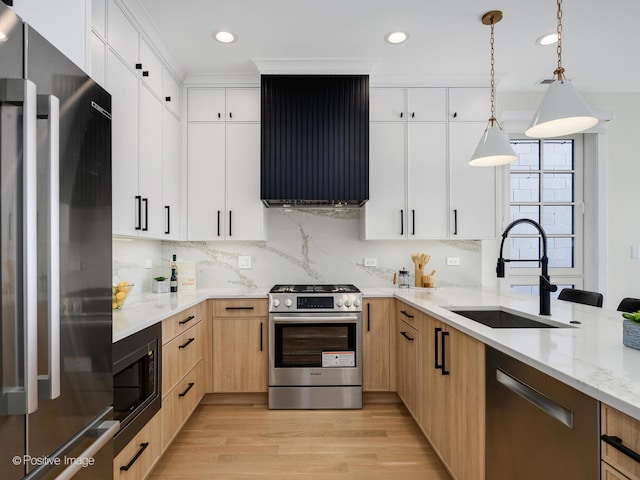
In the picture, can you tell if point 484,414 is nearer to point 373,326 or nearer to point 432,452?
point 432,452

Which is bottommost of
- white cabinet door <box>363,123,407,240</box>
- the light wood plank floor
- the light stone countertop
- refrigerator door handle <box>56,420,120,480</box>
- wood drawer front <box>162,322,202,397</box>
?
the light wood plank floor

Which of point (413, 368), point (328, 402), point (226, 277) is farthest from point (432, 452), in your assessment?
point (226, 277)

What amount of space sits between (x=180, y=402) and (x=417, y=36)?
2.97 meters

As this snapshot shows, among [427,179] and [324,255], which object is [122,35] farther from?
[427,179]

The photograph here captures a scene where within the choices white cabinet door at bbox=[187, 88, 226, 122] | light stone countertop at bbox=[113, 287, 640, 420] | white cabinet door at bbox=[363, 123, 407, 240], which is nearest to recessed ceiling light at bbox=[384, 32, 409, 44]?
white cabinet door at bbox=[363, 123, 407, 240]

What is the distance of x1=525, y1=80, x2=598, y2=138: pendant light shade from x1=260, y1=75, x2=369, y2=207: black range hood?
151 centimetres

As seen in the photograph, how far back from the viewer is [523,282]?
11.4 feet

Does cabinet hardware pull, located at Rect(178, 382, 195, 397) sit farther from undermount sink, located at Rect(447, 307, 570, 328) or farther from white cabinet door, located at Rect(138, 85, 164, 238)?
undermount sink, located at Rect(447, 307, 570, 328)

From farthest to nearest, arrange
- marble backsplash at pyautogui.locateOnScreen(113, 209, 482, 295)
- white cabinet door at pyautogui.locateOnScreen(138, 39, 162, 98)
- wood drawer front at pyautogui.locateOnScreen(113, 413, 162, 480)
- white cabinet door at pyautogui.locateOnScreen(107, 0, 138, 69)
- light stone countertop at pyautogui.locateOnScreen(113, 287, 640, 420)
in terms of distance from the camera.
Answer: marble backsplash at pyautogui.locateOnScreen(113, 209, 482, 295), white cabinet door at pyautogui.locateOnScreen(138, 39, 162, 98), white cabinet door at pyautogui.locateOnScreen(107, 0, 138, 69), wood drawer front at pyautogui.locateOnScreen(113, 413, 162, 480), light stone countertop at pyautogui.locateOnScreen(113, 287, 640, 420)

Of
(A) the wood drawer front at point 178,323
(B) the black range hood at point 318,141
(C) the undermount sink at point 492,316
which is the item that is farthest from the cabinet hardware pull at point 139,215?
(C) the undermount sink at point 492,316

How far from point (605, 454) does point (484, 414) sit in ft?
2.05

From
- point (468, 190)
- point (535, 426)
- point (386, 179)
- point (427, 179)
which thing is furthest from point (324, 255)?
point (535, 426)

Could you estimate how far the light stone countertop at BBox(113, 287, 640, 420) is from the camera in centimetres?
94

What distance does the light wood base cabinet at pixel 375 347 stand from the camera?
2.90m
